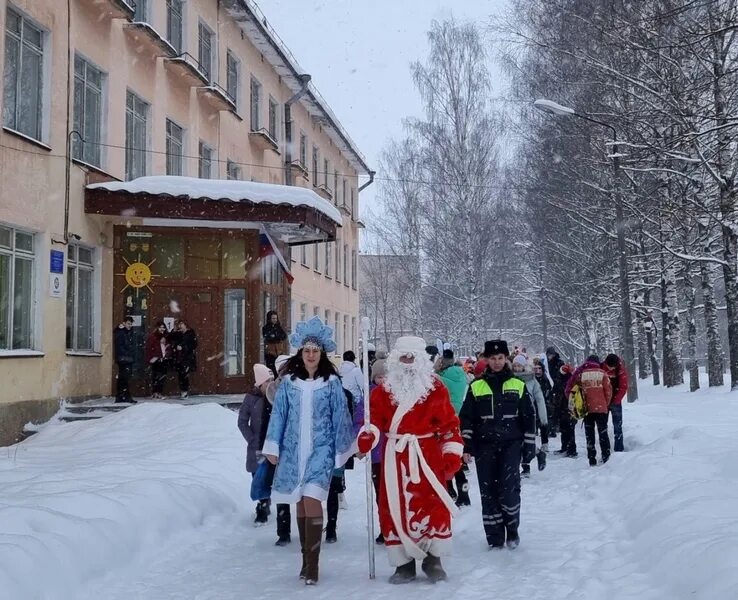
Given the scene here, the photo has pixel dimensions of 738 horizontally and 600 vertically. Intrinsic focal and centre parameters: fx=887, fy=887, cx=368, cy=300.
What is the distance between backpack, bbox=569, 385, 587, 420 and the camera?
42.3 ft

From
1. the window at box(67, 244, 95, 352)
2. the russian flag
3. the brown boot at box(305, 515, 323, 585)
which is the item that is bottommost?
the brown boot at box(305, 515, 323, 585)

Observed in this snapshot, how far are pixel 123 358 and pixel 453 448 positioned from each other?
35.5 ft

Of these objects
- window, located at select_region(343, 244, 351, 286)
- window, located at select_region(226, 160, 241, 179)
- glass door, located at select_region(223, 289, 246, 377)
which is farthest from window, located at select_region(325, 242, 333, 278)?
glass door, located at select_region(223, 289, 246, 377)

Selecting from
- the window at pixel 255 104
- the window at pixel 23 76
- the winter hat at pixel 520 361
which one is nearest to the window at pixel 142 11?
the window at pixel 23 76

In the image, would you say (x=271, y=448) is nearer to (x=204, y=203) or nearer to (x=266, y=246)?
(x=204, y=203)

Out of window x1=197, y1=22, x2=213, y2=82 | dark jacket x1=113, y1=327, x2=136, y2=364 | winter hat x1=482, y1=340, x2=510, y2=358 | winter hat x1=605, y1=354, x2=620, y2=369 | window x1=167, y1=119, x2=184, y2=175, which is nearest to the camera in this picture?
winter hat x1=482, y1=340, x2=510, y2=358

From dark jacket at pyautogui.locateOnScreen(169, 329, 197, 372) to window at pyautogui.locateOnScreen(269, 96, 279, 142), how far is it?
474 inches

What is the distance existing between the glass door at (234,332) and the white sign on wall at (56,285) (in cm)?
401

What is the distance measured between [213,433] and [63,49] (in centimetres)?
716

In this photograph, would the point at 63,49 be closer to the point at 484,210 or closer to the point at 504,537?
the point at 504,537

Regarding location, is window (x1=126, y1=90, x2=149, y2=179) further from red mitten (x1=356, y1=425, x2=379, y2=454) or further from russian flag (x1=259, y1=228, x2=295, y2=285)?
red mitten (x1=356, y1=425, x2=379, y2=454)

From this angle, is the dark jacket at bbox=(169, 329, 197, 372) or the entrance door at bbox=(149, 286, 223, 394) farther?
the entrance door at bbox=(149, 286, 223, 394)

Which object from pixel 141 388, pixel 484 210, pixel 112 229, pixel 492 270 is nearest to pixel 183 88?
pixel 112 229

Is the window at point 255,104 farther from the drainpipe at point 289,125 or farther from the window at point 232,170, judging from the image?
the window at point 232,170
